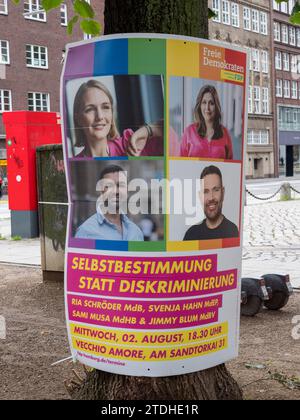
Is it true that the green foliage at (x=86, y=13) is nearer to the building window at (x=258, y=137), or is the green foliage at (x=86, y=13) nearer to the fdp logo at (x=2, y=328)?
the fdp logo at (x=2, y=328)

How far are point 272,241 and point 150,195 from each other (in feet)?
32.7

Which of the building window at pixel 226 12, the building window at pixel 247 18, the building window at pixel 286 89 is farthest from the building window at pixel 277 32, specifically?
the building window at pixel 226 12

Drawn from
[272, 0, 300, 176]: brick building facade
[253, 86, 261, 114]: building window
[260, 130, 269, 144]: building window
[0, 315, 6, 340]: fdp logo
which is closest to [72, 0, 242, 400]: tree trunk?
[0, 315, 6, 340]: fdp logo

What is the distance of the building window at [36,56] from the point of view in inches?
1698

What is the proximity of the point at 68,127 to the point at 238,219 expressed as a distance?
44.8 inches

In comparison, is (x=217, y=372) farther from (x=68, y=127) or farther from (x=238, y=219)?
(x=68, y=127)

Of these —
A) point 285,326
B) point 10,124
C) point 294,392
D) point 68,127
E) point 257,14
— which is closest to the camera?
point 68,127

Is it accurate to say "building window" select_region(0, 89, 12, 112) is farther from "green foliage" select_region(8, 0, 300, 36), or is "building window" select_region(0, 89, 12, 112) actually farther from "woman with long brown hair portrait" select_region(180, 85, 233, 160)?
"woman with long brown hair portrait" select_region(180, 85, 233, 160)

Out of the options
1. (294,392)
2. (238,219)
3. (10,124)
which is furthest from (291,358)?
(10,124)

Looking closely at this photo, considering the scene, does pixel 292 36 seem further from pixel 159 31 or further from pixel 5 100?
pixel 159 31

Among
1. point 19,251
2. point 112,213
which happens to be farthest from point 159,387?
point 19,251

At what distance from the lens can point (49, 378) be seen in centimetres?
490

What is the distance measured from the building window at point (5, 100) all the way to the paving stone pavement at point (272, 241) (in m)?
23.7

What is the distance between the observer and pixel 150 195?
3545 millimetres
